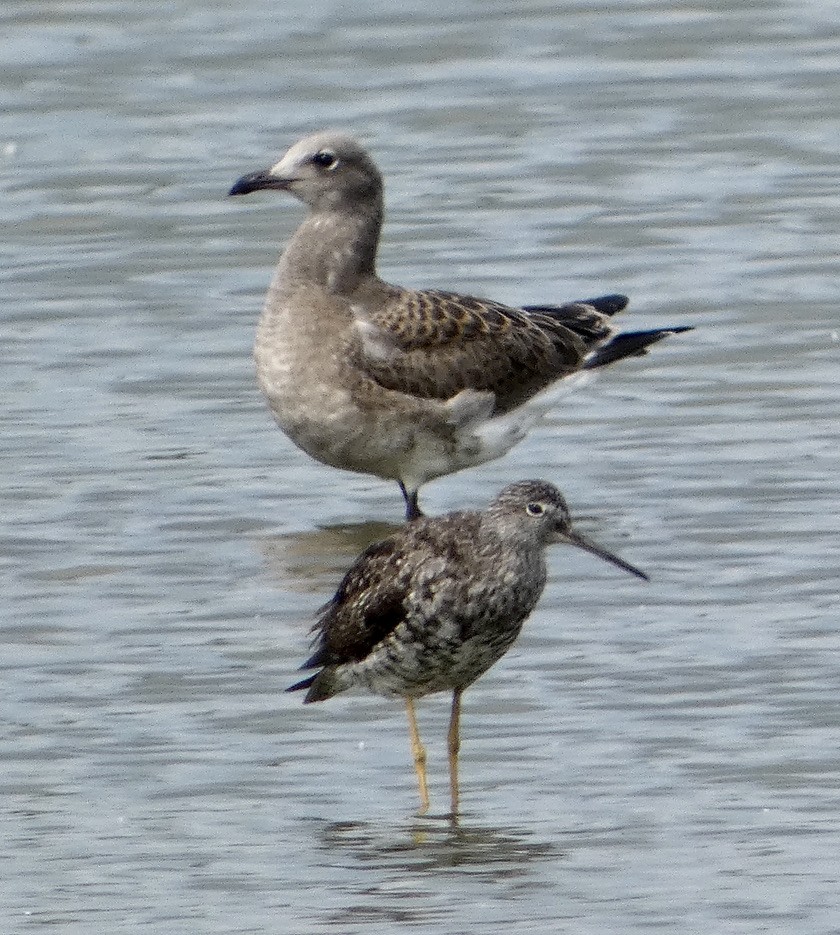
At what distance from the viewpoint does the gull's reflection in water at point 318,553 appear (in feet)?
35.5

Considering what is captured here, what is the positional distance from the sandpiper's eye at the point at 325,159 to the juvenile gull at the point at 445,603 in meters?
3.76

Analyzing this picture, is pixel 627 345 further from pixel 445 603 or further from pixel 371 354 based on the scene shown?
pixel 445 603

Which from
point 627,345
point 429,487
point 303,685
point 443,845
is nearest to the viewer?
point 443,845

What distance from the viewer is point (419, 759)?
840 centimetres

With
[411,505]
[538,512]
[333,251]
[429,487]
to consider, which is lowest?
[429,487]

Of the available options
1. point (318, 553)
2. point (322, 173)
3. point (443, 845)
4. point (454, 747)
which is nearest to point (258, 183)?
point (322, 173)

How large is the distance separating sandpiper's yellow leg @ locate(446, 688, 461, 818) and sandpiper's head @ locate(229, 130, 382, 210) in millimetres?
4066

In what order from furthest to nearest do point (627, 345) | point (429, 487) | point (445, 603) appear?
point (627, 345)
point (429, 487)
point (445, 603)

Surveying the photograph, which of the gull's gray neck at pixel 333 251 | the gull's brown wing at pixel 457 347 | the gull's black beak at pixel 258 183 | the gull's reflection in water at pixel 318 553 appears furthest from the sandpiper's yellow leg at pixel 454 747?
the gull's black beak at pixel 258 183

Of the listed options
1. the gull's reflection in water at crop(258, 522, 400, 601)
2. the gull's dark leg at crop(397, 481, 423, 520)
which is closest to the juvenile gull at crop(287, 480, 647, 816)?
the gull's reflection in water at crop(258, 522, 400, 601)

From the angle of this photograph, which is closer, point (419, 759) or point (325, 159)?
point (419, 759)

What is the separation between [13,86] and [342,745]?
11.3 metres

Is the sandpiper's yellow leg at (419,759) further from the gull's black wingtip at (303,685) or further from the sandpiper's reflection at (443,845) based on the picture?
the gull's black wingtip at (303,685)

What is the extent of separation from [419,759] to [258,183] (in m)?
4.27
